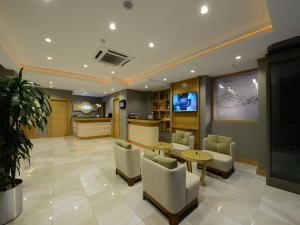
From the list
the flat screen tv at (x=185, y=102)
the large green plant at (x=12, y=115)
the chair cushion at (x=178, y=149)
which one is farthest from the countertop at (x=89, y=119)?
the large green plant at (x=12, y=115)

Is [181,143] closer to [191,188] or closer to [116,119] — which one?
[191,188]

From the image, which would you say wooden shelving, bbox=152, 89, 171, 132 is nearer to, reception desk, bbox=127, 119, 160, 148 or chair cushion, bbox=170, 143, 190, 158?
reception desk, bbox=127, 119, 160, 148

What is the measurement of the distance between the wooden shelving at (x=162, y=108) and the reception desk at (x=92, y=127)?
2982 mm

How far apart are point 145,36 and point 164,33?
1.28 feet

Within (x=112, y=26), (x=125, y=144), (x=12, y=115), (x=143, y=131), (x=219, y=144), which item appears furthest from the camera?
(x=143, y=131)

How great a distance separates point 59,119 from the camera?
808 cm

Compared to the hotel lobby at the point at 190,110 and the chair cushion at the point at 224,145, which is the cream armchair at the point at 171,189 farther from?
the chair cushion at the point at 224,145

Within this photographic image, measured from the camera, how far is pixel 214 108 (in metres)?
4.71

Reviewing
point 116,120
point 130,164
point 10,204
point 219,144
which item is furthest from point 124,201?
point 116,120

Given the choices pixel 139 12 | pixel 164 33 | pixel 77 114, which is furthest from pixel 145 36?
pixel 77 114

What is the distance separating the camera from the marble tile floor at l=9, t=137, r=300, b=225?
1834 mm

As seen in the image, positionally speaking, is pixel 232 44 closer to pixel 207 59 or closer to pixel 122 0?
pixel 207 59

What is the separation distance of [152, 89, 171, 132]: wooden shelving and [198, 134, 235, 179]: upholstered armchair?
10.3 ft

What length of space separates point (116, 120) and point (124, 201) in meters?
6.07
